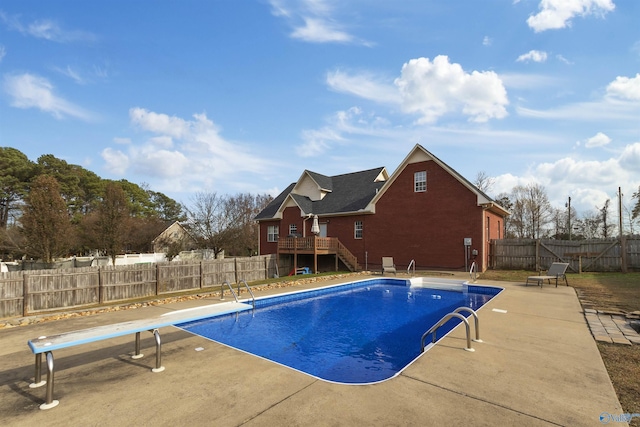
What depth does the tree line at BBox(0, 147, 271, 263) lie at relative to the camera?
19375 millimetres

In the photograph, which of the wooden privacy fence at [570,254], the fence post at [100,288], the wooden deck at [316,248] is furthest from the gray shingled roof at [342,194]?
the fence post at [100,288]

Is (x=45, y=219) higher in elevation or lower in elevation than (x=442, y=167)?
lower

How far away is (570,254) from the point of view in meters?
18.8

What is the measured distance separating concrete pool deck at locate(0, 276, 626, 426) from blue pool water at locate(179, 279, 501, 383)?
3.61ft

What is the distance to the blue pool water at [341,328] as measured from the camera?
617 cm

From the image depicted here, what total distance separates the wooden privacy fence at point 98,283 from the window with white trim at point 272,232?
11.7 metres

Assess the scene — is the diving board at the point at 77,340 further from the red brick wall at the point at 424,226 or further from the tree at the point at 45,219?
the tree at the point at 45,219

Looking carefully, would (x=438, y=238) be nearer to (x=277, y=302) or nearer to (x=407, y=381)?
A: (x=277, y=302)

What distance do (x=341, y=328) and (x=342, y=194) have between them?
18.7 meters

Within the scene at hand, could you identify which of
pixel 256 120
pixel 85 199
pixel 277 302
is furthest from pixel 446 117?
pixel 85 199

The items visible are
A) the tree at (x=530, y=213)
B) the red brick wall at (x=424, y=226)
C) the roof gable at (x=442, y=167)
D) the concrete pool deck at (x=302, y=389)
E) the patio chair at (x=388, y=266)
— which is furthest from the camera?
the tree at (x=530, y=213)

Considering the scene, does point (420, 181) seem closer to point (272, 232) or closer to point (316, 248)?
point (316, 248)

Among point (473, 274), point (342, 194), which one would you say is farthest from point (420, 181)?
point (342, 194)

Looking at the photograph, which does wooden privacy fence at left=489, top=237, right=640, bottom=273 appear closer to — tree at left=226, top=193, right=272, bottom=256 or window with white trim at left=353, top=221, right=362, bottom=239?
window with white trim at left=353, top=221, right=362, bottom=239
